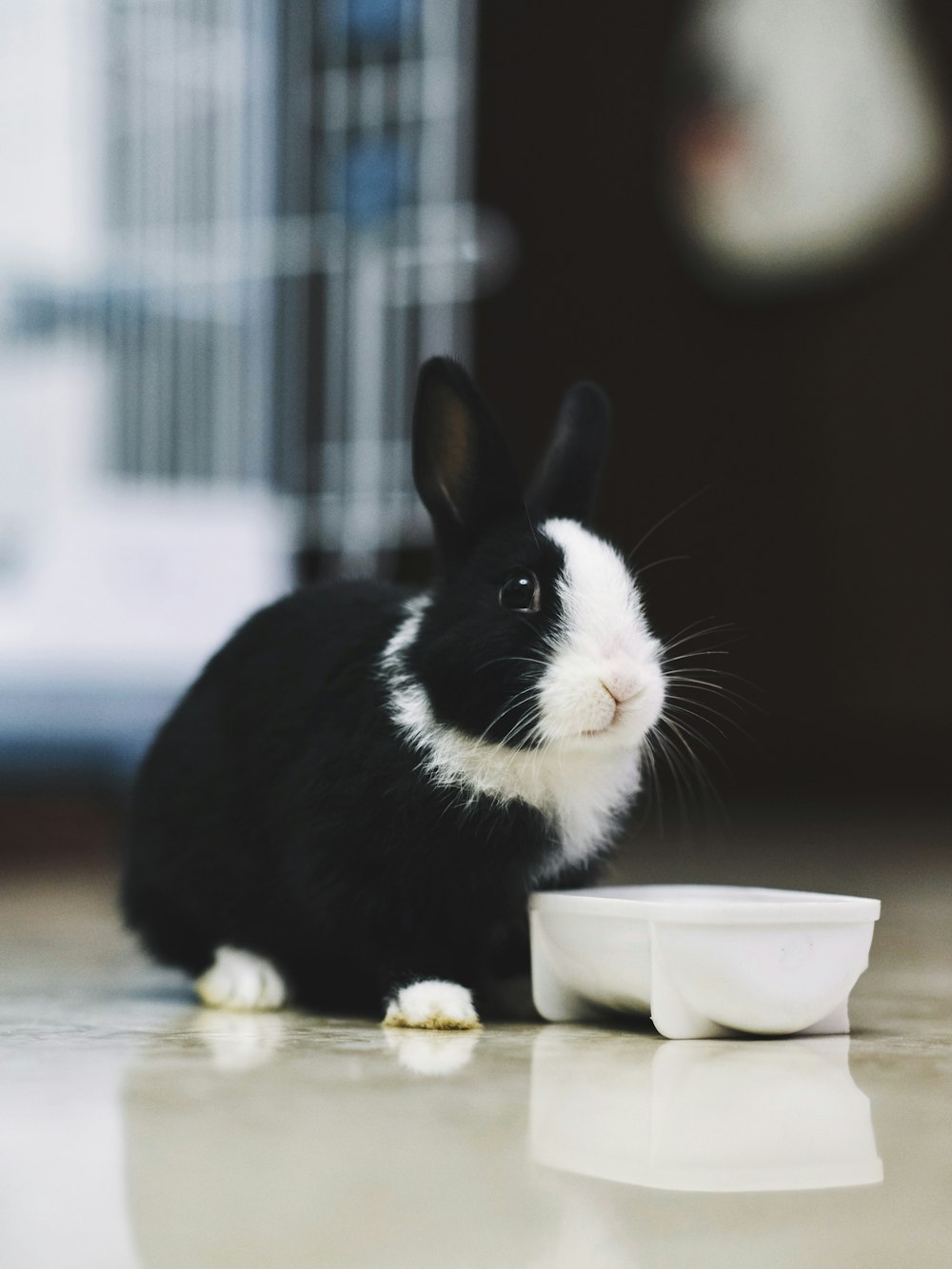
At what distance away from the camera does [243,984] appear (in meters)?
1.22

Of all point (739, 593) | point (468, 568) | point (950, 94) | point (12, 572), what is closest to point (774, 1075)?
point (468, 568)

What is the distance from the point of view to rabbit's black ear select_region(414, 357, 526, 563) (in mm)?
1169

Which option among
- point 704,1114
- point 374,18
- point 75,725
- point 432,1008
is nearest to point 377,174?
point 374,18

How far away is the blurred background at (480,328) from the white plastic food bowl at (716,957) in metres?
0.86

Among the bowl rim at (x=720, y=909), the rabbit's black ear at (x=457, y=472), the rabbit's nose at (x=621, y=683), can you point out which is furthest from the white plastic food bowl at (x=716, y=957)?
the rabbit's black ear at (x=457, y=472)

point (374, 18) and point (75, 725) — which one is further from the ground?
point (374, 18)

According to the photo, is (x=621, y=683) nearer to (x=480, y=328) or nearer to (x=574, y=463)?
(x=574, y=463)

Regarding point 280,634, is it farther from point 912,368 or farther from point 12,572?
point 912,368

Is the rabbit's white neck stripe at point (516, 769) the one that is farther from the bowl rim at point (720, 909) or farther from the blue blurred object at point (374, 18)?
the blue blurred object at point (374, 18)

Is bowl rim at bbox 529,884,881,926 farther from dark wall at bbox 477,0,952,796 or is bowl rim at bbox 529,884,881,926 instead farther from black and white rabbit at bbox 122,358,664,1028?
dark wall at bbox 477,0,952,796

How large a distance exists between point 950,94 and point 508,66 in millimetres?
963

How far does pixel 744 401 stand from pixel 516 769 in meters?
2.78

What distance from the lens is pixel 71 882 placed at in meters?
2.33

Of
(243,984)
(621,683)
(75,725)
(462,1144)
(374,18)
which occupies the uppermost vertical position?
(374,18)
